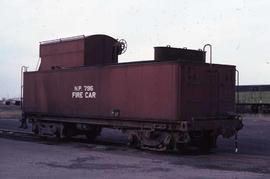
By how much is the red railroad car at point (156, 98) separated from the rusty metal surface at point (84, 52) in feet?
0.16

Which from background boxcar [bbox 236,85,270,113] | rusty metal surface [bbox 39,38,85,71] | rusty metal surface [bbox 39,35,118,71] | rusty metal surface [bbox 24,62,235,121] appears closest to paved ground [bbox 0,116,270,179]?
rusty metal surface [bbox 24,62,235,121]

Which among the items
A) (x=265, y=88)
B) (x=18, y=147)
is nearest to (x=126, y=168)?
(x=18, y=147)

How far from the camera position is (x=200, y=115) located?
56.2ft

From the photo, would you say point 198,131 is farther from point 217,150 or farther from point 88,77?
point 88,77

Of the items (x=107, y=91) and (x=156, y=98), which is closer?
(x=156, y=98)

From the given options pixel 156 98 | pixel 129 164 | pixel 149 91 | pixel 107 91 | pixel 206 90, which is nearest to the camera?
pixel 129 164

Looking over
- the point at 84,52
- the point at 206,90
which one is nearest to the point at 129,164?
the point at 206,90

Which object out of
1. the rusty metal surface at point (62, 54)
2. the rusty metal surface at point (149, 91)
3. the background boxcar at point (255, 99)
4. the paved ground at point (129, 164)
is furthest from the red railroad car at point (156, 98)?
the background boxcar at point (255, 99)

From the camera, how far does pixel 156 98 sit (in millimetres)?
17266

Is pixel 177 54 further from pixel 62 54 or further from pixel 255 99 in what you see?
pixel 255 99

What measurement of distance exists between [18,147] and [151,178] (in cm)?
765

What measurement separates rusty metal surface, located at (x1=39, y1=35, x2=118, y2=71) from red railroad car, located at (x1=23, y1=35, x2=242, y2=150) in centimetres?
5

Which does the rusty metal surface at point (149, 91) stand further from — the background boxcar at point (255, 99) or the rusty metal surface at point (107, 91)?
the background boxcar at point (255, 99)

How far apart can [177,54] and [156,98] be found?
78.2 inches
